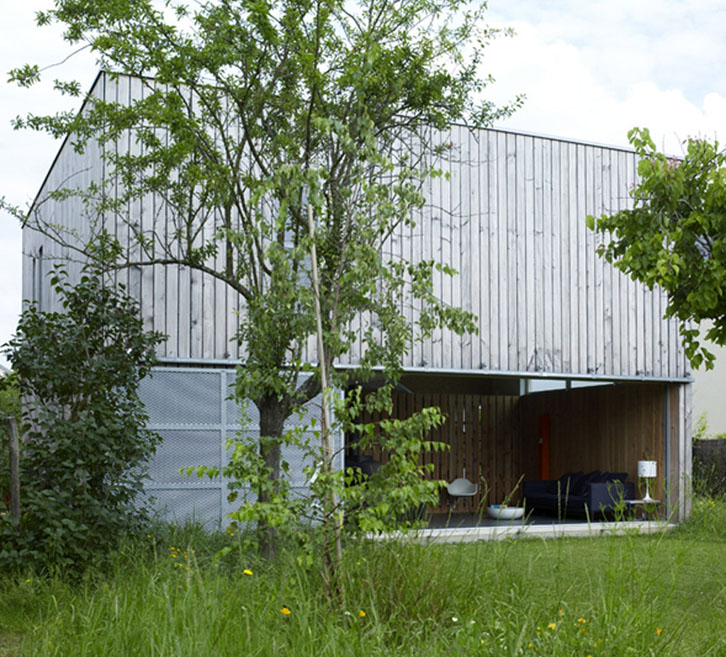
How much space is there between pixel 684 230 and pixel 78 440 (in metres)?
4.66

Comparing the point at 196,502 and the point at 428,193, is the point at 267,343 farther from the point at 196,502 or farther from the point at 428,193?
the point at 428,193

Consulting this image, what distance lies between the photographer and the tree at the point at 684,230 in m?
6.39

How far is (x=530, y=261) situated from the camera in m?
12.0

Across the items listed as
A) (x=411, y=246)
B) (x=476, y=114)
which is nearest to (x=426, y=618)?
(x=476, y=114)

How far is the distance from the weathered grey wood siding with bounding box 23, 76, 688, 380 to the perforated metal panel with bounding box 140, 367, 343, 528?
118 centimetres

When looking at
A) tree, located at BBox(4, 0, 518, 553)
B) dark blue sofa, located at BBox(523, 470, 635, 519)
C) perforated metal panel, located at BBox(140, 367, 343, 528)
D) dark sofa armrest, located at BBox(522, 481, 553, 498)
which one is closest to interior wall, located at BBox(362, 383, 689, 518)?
dark blue sofa, located at BBox(523, 470, 635, 519)

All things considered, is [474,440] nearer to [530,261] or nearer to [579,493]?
[579,493]

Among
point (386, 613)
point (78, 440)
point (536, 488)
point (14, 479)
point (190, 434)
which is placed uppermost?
point (78, 440)

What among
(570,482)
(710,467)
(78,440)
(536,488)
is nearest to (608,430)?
(570,482)

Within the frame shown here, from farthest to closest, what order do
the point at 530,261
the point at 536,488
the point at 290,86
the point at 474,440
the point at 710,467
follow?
the point at 474,440, the point at 536,488, the point at 710,467, the point at 530,261, the point at 290,86

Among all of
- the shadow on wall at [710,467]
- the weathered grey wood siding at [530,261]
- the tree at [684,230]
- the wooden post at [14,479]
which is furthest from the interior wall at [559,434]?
the wooden post at [14,479]

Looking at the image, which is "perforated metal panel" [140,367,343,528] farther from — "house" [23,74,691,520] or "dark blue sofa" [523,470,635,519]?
"dark blue sofa" [523,470,635,519]

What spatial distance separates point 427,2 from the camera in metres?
6.55

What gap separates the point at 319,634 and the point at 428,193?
807cm
